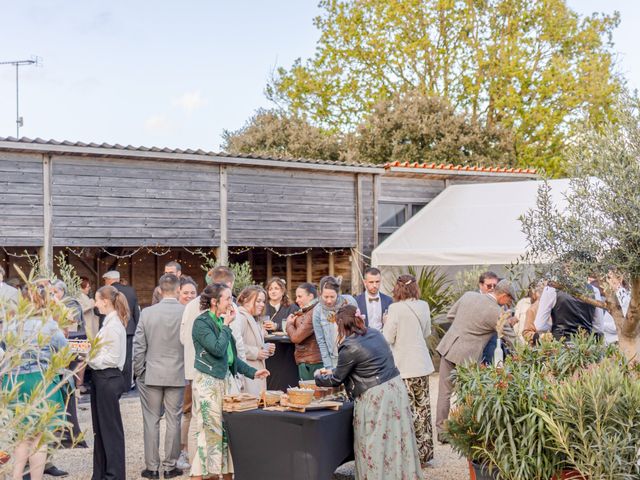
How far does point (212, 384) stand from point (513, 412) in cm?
225

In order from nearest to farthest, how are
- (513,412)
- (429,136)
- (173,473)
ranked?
(513,412), (173,473), (429,136)

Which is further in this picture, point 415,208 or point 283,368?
point 415,208

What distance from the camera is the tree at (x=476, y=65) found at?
27516 mm

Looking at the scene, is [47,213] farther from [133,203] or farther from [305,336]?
[305,336]

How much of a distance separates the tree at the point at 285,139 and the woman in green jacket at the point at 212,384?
2060 cm

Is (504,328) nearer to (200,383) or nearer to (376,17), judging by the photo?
(200,383)

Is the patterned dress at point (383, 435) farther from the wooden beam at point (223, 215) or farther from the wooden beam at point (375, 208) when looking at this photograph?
the wooden beam at point (375, 208)

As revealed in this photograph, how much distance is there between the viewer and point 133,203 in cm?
1368

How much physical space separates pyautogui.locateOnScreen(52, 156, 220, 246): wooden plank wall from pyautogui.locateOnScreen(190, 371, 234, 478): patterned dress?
7425 millimetres

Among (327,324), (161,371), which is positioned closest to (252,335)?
(327,324)

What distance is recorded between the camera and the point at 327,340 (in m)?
7.40

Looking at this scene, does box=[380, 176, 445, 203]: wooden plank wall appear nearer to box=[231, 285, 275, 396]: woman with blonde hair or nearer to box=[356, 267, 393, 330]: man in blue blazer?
box=[356, 267, 393, 330]: man in blue blazer

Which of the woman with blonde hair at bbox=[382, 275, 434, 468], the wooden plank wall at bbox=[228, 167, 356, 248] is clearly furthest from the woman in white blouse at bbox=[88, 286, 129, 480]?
the wooden plank wall at bbox=[228, 167, 356, 248]

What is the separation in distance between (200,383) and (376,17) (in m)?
24.9
